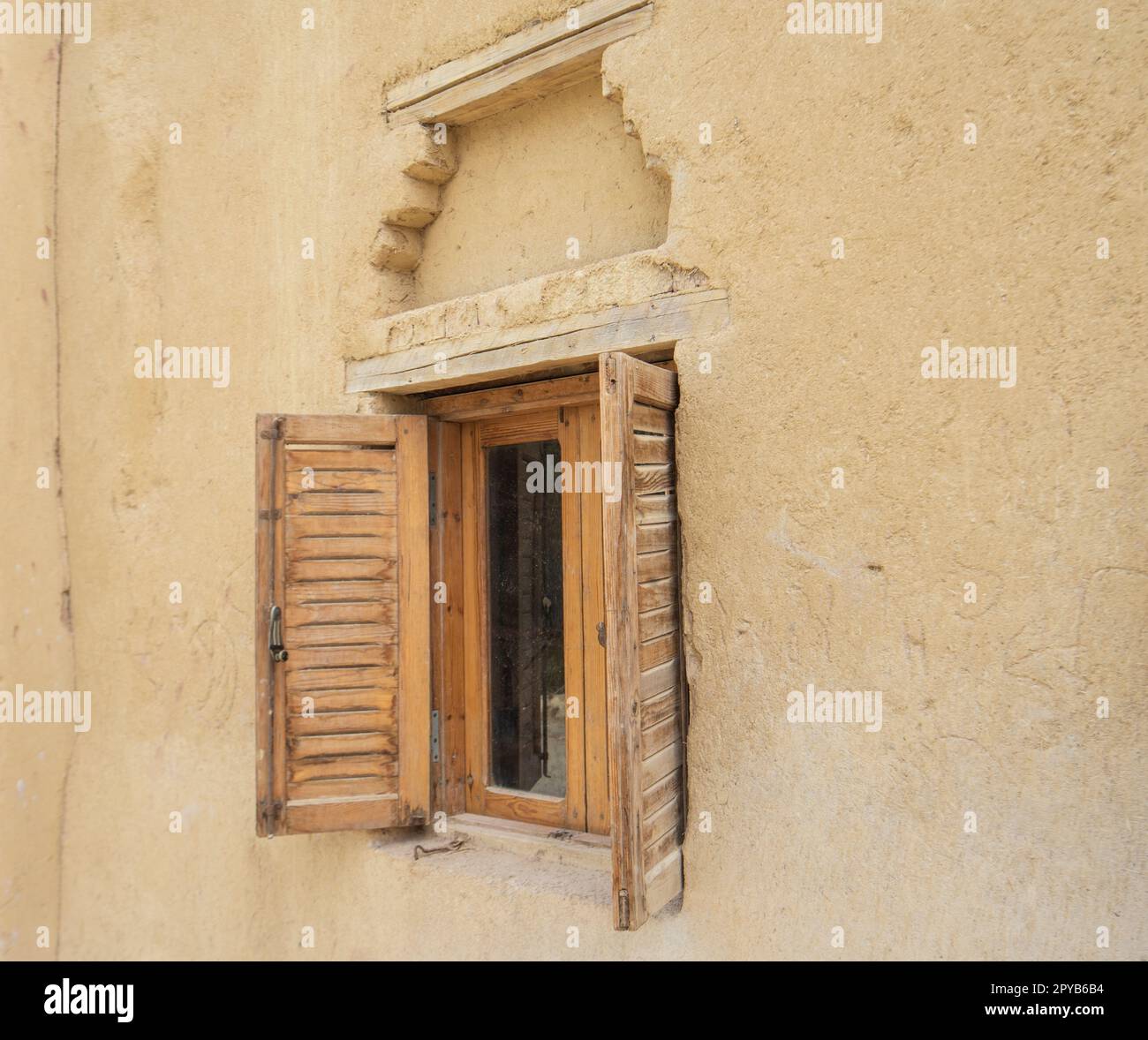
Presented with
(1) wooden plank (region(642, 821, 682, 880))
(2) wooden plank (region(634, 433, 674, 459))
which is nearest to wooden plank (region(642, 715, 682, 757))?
(1) wooden plank (region(642, 821, 682, 880))

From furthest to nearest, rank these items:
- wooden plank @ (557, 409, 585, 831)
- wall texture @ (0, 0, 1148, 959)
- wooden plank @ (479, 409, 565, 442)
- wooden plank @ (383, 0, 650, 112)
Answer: wooden plank @ (479, 409, 565, 442), wooden plank @ (557, 409, 585, 831), wooden plank @ (383, 0, 650, 112), wall texture @ (0, 0, 1148, 959)

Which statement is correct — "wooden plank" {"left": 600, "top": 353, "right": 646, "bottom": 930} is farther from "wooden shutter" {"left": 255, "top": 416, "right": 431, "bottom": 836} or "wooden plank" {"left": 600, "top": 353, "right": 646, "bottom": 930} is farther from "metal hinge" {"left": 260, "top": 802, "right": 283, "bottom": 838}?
"metal hinge" {"left": 260, "top": 802, "right": 283, "bottom": 838}

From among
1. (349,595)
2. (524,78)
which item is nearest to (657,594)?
(349,595)

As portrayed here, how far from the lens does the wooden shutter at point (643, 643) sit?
9.00 feet

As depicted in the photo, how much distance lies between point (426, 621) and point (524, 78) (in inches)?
89.3

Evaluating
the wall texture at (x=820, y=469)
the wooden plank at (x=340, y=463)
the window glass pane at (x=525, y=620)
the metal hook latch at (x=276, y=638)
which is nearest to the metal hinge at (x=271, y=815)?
the wall texture at (x=820, y=469)

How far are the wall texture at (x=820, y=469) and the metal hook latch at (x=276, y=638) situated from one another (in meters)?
0.72

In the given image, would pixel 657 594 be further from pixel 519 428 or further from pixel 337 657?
pixel 337 657

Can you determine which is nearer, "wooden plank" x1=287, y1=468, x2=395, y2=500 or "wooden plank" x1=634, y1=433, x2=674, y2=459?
"wooden plank" x1=634, y1=433, x2=674, y2=459

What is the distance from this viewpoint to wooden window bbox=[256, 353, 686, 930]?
12.5ft

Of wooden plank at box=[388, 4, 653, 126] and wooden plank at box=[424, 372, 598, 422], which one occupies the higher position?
wooden plank at box=[388, 4, 653, 126]

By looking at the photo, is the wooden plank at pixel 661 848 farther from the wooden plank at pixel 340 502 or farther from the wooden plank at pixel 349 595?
the wooden plank at pixel 340 502

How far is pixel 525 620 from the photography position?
3.98m
